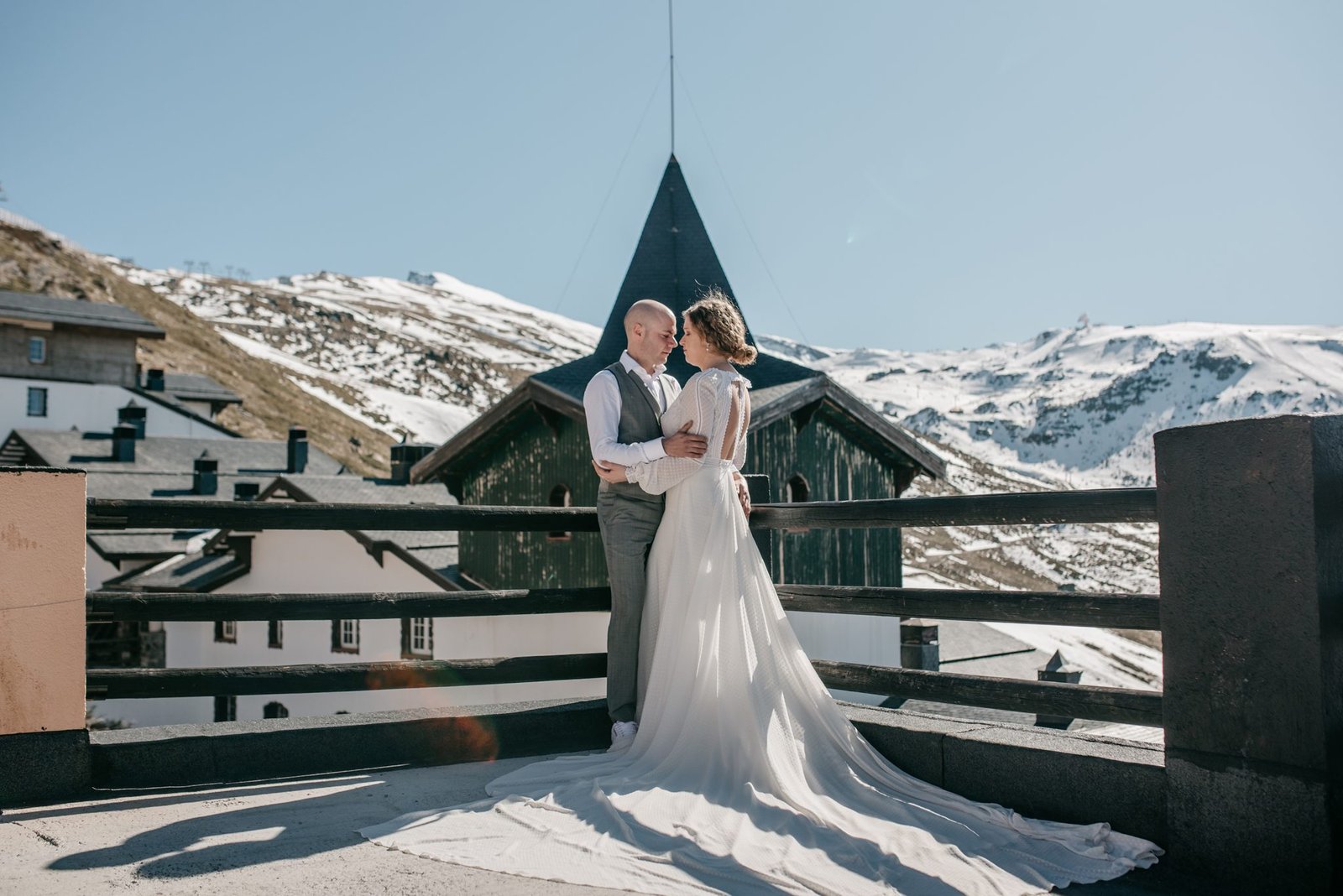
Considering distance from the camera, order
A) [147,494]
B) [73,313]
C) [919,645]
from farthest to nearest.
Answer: [73,313] < [147,494] < [919,645]

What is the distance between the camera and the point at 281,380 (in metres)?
105

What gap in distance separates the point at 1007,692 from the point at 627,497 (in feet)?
6.38

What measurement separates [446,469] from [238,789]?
848 inches

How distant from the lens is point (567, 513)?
19.3 ft

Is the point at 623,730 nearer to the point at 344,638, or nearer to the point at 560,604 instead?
the point at 560,604

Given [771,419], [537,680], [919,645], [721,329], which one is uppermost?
[771,419]

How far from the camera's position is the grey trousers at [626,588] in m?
5.38

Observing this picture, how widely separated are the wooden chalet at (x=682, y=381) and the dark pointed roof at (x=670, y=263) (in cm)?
3

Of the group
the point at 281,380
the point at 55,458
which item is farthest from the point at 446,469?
the point at 281,380

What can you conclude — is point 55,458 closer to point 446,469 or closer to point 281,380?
point 446,469

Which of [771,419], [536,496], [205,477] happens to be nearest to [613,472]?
[771,419]

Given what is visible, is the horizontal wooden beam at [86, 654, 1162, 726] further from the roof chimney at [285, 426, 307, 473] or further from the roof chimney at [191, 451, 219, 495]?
the roof chimney at [285, 426, 307, 473]

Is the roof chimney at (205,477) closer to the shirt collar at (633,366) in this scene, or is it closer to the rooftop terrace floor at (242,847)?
the shirt collar at (633,366)

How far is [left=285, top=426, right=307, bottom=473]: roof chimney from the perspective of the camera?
48.6 m
